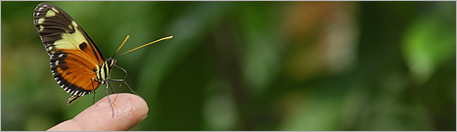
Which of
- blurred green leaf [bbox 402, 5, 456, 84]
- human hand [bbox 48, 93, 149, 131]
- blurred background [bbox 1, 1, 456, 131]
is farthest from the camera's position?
blurred background [bbox 1, 1, 456, 131]

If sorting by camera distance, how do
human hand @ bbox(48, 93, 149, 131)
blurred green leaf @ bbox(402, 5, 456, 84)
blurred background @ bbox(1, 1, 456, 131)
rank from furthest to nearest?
blurred background @ bbox(1, 1, 456, 131), blurred green leaf @ bbox(402, 5, 456, 84), human hand @ bbox(48, 93, 149, 131)

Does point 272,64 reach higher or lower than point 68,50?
lower

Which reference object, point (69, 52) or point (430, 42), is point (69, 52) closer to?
point (69, 52)

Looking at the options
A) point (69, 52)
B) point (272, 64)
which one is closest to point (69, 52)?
point (69, 52)

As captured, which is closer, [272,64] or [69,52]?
[69,52]

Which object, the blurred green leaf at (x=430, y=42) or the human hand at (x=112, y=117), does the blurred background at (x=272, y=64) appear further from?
the human hand at (x=112, y=117)

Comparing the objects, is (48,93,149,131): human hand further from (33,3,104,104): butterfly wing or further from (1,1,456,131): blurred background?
(1,1,456,131): blurred background

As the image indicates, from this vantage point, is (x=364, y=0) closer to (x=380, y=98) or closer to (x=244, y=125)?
(x=380, y=98)

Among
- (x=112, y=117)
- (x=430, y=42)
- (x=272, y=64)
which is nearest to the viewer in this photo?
(x=112, y=117)

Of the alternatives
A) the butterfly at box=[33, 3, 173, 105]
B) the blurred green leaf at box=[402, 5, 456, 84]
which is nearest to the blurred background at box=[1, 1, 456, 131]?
the blurred green leaf at box=[402, 5, 456, 84]
